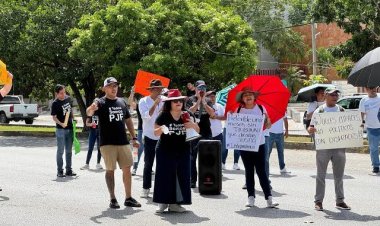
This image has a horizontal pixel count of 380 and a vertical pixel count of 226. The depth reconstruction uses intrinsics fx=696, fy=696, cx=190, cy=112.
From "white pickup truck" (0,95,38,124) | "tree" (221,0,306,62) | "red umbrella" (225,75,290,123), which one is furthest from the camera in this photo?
"tree" (221,0,306,62)

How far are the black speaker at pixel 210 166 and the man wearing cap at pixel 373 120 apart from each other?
159 inches

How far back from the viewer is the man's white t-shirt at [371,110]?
13.8 meters

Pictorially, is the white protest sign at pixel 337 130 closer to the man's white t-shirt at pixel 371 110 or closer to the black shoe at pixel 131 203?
the black shoe at pixel 131 203

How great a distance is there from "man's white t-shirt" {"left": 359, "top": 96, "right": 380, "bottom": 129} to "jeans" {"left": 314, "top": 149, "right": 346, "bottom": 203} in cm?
445

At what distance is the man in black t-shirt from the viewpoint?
1354 centimetres

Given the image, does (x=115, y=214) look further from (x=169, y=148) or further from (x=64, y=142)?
(x=64, y=142)

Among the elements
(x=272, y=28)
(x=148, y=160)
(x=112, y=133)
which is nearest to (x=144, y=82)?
(x=148, y=160)

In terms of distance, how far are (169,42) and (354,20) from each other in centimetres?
659

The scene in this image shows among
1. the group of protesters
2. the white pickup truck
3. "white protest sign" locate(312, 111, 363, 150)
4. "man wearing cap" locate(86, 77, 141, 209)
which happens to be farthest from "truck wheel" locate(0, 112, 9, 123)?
"white protest sign" locate(312, 111, 363, 150)

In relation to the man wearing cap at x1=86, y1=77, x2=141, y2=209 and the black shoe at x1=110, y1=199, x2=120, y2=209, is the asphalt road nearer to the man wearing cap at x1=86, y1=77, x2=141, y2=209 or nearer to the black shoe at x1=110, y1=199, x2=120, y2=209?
the black shoe at x1=110, y1=199, x2=120, y2=209

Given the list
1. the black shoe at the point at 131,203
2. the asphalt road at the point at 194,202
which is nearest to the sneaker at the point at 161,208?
the asphalt road at the point at 194,202

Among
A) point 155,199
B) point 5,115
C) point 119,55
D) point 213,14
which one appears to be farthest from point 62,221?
point 5,115

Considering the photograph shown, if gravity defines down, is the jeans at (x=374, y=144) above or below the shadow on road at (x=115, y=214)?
above

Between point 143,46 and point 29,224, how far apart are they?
1691 centimetres
